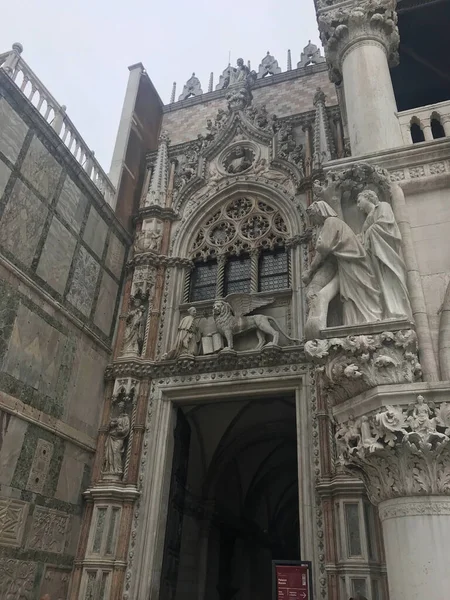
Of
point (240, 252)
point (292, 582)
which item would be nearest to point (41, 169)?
point (240, 252)

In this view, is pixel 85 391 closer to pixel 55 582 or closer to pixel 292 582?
pixel 55 582

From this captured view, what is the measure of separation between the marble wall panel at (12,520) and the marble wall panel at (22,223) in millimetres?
4042

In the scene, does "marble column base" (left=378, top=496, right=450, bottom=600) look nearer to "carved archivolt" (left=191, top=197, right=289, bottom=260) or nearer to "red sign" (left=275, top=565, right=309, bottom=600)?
"red sign" (left=275, top=565, right=309, bottom=600)

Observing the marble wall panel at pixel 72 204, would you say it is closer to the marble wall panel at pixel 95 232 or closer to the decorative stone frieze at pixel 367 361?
the marble wall panel at pixel 95 232

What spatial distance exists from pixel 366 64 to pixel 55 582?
956 centimetres

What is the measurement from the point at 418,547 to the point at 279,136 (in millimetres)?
11185

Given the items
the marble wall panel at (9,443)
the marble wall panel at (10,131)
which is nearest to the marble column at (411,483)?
the marble wall panel at (9,443)

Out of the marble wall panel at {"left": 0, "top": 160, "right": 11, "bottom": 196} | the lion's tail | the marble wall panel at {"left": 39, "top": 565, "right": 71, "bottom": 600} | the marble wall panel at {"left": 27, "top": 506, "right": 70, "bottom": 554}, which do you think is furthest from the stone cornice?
the marble wall panel at {"left": 0, "top": 160, "right": 11, "bottom": 196}

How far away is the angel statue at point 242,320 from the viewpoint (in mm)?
10258

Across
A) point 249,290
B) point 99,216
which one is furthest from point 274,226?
point 99,216

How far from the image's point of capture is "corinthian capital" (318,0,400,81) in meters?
7.09

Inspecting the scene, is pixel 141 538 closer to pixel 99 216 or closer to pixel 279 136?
pixel 99 216

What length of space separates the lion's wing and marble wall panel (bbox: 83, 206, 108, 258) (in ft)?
10.7

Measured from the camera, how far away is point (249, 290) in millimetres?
11695
